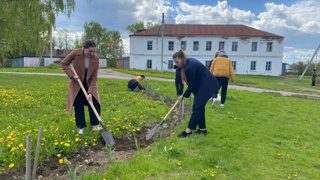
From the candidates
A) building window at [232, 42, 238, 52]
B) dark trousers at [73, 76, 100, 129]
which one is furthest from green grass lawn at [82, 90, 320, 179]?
building window at [232, 42, 238, 52]

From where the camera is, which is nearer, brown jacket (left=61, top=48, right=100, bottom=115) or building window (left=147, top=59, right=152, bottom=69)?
brown jacket (left=61, top=48, right=100, bottom=115)

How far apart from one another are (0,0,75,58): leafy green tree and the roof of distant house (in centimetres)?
2496

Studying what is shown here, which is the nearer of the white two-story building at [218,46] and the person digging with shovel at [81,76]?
the person digging with shovel at [81,76]

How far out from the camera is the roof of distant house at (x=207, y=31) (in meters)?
33.9

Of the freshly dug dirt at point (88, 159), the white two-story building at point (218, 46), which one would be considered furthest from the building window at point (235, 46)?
the freshly dug dirt at point (88, 159)

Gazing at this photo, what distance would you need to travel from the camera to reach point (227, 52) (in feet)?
113

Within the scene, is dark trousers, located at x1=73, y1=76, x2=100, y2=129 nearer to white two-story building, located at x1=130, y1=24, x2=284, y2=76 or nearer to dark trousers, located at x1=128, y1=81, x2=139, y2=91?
dark trousers, located at x1=128, y1=81, x2=139, y2=91

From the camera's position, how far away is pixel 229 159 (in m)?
3.54

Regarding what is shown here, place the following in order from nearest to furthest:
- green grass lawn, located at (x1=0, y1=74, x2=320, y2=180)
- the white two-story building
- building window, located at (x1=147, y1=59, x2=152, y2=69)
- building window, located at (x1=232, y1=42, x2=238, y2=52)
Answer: green grass lawn, located at (x1=0, y1=74, x2=320, y2=180) → the white two-story building → building window, located at (x1=232, y1=42, x2=238, y2=52) → building window, located at (x1=147, y1=59, x2=152, y2=69)

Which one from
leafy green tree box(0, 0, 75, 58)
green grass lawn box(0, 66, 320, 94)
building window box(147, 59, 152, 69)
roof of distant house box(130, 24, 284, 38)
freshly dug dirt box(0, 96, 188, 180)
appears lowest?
freshly dug dirt box(0, 96, 188, 180)

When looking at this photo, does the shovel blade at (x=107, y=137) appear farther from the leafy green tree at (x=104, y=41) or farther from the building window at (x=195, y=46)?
the leafy green tree at (x=104, y=41)

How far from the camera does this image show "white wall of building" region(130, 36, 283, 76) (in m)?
33.6

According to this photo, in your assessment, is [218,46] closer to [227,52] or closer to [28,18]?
[227,52]

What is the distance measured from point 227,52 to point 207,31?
4.71m
